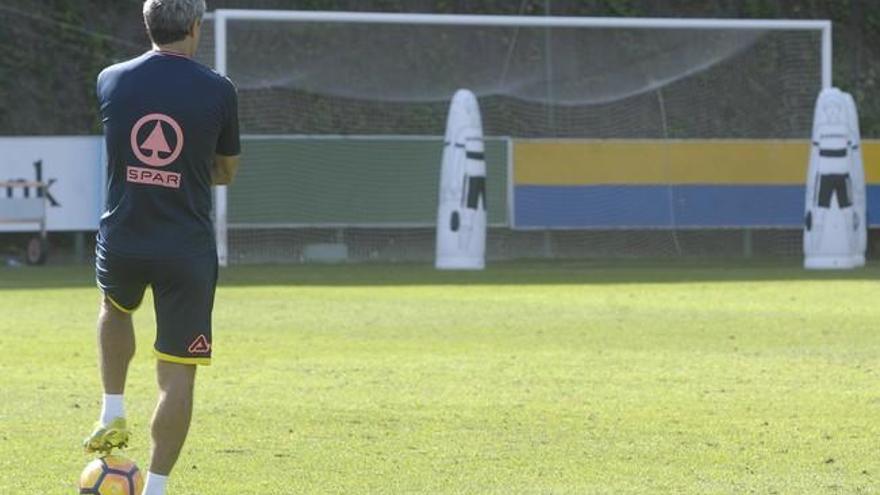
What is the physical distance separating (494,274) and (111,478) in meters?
18.3

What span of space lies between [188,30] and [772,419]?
15.3ft

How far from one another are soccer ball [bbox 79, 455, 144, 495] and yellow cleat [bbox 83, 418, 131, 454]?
0.16m

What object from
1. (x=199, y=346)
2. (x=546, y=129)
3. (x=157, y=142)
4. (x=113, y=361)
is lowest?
(x=113, y=361)

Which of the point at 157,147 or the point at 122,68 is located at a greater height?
the point at 122,68

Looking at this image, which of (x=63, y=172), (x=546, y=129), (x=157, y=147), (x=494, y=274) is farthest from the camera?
(x=546, y=129)

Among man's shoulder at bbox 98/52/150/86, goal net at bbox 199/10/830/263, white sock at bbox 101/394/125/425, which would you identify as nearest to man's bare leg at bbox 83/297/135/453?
white sock at bbox 101/394/125/425

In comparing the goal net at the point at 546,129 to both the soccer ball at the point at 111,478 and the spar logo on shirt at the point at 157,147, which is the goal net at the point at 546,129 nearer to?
the soccer ball at the point at 111,478

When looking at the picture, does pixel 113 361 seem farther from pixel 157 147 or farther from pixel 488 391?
pixel 488 391

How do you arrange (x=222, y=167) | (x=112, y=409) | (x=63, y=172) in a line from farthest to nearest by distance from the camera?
(x=63, y=172)
(x=112, y=409)
(x=222, y=167)

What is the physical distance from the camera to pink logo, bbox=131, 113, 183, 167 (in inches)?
285

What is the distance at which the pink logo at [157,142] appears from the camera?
23.7ft

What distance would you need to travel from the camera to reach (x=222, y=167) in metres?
7.54

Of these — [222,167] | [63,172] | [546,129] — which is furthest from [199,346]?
[546,129]

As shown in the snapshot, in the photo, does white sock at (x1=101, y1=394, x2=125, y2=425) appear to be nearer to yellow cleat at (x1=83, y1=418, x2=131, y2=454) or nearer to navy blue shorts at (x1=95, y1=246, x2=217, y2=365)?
yellow cleat at (x1=83, y1=418, x2=131, y2=454)
